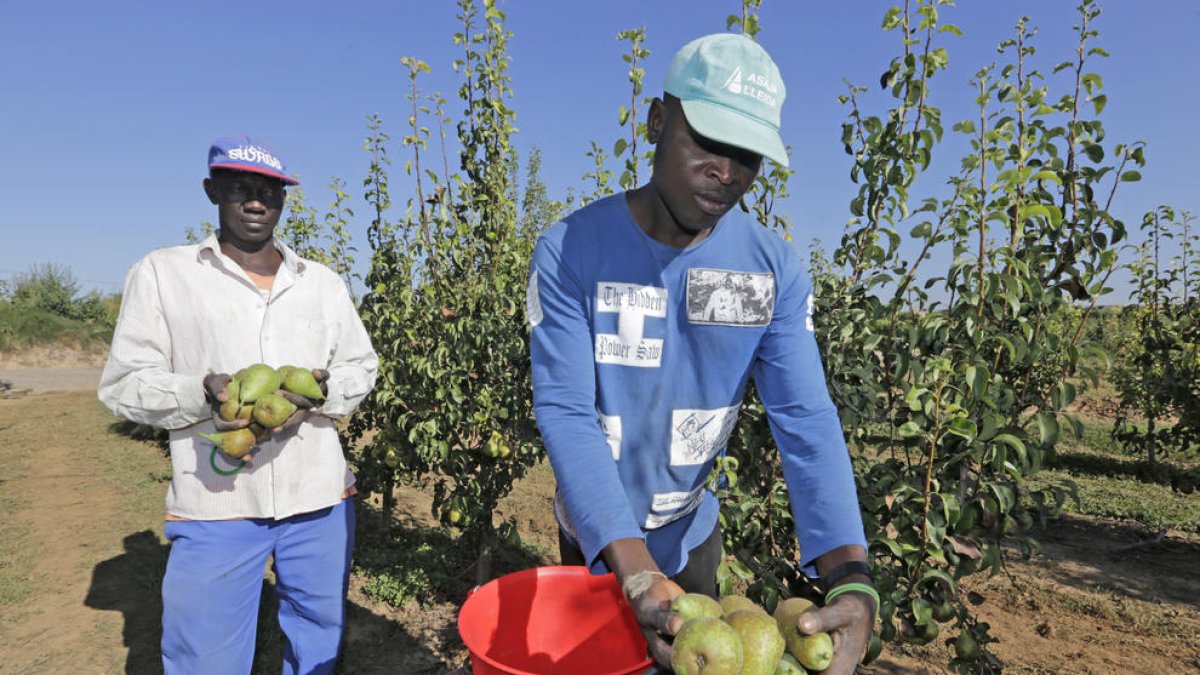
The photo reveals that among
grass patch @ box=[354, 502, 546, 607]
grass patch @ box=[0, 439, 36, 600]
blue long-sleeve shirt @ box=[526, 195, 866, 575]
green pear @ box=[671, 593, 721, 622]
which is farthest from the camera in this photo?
grass patch @ box=[0, 439, 36, 600]

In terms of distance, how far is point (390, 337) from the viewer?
209 inches

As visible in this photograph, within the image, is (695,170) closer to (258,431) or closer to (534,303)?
(534,303)

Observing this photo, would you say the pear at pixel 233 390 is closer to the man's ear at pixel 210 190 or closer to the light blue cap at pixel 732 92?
the man's ear at pixel 210 190

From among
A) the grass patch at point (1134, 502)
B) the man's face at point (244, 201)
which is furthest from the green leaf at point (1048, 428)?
the grass patch at point (1134, 502)

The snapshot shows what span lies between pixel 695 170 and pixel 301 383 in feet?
6.30

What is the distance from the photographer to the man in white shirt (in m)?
Answer: 2.58

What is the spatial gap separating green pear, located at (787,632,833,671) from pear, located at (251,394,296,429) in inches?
79.8

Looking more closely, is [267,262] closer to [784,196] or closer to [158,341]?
[158,341]

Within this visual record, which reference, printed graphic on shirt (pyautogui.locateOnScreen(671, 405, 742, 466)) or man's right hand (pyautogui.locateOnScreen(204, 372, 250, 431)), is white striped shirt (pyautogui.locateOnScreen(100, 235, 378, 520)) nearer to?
man's right hand (pyautogui.locateOnScreen(204, 372, 250, 431))

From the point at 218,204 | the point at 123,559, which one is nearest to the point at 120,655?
the point at 123,559

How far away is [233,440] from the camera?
2.54 metres

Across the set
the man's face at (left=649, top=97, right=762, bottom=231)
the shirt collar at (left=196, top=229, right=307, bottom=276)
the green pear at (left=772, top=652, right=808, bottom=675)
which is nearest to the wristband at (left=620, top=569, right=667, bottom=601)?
the green pear at (left=772, top=652, right=808, bottom=675)

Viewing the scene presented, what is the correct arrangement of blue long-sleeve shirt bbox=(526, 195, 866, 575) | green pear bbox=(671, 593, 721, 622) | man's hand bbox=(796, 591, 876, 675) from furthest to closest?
blue long-sleeve shirt bbox=(526, 195, 866, 575), man's hand bbox=(796, 591, 876, 675), green pear bbox=(671, 593, 721, 622)

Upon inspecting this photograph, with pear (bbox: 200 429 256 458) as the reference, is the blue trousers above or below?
below
